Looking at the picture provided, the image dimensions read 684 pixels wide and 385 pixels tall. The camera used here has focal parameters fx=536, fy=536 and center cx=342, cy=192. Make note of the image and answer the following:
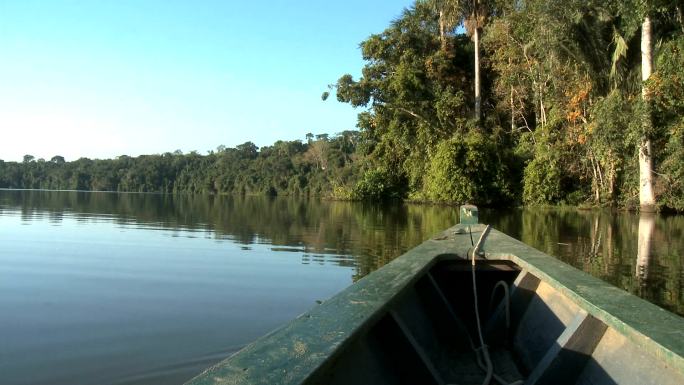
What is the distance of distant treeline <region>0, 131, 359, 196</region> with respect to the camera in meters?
76.4

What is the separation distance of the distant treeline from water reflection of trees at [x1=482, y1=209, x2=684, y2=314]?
5415cm

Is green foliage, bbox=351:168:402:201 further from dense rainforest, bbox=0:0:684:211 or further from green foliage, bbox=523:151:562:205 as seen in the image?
green foliage, bbox=523:151:562:205

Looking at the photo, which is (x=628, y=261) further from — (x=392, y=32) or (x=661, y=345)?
(x=392, y=32)

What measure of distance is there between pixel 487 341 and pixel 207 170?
10363 centimetres

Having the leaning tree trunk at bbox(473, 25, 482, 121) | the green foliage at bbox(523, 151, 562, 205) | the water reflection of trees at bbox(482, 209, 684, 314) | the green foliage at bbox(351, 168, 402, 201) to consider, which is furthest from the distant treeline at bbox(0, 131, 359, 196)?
the water reflection of trees at bbox(482, 209, 684, 314)

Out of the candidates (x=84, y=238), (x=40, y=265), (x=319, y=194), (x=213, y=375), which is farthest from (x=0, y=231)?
(x=319, y=194)

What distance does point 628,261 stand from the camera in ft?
30.5

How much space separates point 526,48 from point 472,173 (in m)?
7.17

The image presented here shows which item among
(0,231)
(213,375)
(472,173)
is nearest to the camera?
(213,375)

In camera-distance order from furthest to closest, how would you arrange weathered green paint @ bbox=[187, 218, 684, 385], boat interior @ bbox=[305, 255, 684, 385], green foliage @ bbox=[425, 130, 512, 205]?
green foliage @ bbox=[425, 130, 512, 205]
boat interior @ bbox=[305, 255, 684, 385]
weathered green paint @ bbox=[187, 218, 684, 385]

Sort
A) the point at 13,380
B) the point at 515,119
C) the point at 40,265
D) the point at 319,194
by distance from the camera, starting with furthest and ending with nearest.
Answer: the point at 319,194 < the point at 515,119 < the point at 40,265 < the point at 13,380

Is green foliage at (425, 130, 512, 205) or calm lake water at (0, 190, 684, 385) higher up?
green foliage at (425, 130, 512, 205)

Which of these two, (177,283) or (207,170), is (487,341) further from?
(207,170)

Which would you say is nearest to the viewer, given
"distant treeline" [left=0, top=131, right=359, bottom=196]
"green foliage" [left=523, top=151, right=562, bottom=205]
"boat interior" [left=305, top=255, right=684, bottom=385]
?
"boat interior" [left=305, top=255, right=684, bottom=385]
